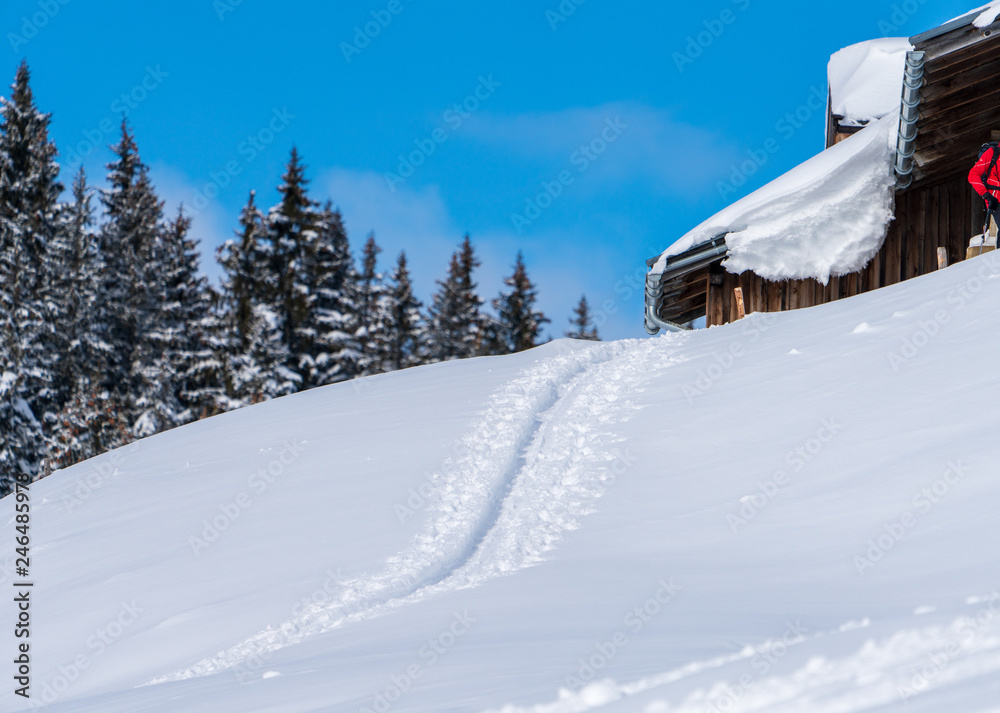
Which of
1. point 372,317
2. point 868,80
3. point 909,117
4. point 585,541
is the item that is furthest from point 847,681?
point 372,317

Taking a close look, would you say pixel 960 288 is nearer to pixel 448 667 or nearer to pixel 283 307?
pixel 448 667

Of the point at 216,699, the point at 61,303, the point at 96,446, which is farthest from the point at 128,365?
the point at 216,699

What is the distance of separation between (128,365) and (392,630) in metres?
26.1

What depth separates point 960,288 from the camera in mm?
9328

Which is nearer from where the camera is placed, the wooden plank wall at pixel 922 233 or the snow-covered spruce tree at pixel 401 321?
the wooden plank wall at pixel 922 233

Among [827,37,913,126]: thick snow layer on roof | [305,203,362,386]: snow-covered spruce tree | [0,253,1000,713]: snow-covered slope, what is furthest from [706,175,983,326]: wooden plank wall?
[305,203,362,386]: snow-covered spruce tree

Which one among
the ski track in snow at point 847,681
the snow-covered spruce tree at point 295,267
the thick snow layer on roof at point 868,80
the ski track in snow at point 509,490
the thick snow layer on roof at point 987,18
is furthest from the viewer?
the snow-covered spruce tree at point 295,267

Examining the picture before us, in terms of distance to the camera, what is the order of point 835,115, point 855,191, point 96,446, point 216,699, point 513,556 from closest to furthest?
1. point 216,699
2. point 513,556
3. point 855,191
4. point 835,115
5. point 96,446

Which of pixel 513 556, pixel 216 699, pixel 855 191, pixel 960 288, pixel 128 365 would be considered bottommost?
pixel 216 699

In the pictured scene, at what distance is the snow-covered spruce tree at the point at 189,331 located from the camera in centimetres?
2841

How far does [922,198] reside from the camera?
12469mm

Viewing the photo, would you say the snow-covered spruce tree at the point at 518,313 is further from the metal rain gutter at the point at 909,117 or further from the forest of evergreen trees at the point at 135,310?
the metal rain gutter at the point at 909,117

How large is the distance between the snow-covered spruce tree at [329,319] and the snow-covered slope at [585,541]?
16.7 metres

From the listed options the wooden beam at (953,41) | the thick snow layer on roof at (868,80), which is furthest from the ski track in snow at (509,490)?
the thick snow layer on roof at (868,80)
